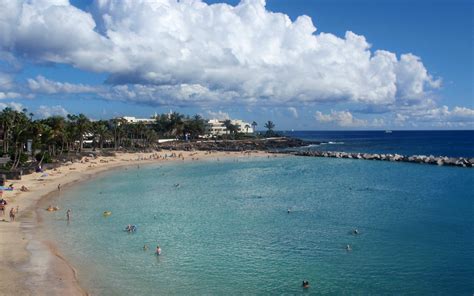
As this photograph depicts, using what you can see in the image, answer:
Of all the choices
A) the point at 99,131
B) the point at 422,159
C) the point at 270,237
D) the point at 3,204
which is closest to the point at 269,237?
the point at 270,237

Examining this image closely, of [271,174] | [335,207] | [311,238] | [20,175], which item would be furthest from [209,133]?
[311,238]

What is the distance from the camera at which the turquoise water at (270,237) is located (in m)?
25.1

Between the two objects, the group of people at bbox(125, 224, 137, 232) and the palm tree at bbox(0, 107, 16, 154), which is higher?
the palm tree at bbox(0, 107, 16, 154)

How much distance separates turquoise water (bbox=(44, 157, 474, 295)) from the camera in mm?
25109

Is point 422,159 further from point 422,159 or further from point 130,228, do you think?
point 130,228

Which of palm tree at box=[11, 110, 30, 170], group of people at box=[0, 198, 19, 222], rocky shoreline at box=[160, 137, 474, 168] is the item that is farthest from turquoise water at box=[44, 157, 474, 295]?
rocky shoreline at box=[160, 137, 474, 168]

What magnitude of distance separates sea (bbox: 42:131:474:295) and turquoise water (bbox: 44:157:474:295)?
106 mm

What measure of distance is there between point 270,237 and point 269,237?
8 cm

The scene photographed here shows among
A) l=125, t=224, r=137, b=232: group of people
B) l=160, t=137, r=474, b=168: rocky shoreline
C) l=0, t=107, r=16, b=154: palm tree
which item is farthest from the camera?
l=160, t=137, r=474, b=168: rocky shoreline

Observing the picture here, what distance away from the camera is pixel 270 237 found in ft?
114

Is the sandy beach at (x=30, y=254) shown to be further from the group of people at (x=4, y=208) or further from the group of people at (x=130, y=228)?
the group of people at (x=130, y=228)

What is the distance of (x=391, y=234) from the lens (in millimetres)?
35094

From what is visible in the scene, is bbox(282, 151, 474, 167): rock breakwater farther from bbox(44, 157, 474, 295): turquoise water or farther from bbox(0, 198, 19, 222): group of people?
bbox(0, 198, 19, 222): group of people

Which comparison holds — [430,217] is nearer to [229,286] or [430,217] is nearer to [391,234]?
[391,234]
